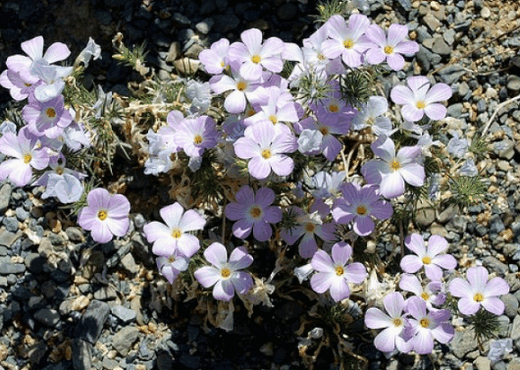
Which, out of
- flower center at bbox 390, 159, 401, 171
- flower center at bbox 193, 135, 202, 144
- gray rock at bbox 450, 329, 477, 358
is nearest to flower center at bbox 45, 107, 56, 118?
flower center at bbox 193, 135, 202, 144

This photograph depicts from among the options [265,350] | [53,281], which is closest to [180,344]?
[265,350]

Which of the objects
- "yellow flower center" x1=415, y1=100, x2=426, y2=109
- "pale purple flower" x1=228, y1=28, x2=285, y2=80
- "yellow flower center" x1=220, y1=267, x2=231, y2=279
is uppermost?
"pale purple flower" x1=228, y1=28, x2=285, y2=80

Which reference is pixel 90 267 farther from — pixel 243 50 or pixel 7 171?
pixel 243 50

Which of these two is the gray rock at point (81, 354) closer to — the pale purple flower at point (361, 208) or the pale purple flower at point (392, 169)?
the pale purple flower at point (361, 208)

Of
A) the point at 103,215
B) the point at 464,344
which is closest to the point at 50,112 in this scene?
the point at 103,215

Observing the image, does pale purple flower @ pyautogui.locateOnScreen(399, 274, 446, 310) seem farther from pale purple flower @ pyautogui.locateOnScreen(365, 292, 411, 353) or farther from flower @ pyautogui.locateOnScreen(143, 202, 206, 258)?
flower @ pyautogui.locateOnScreen(143, 202, 206, 258)
